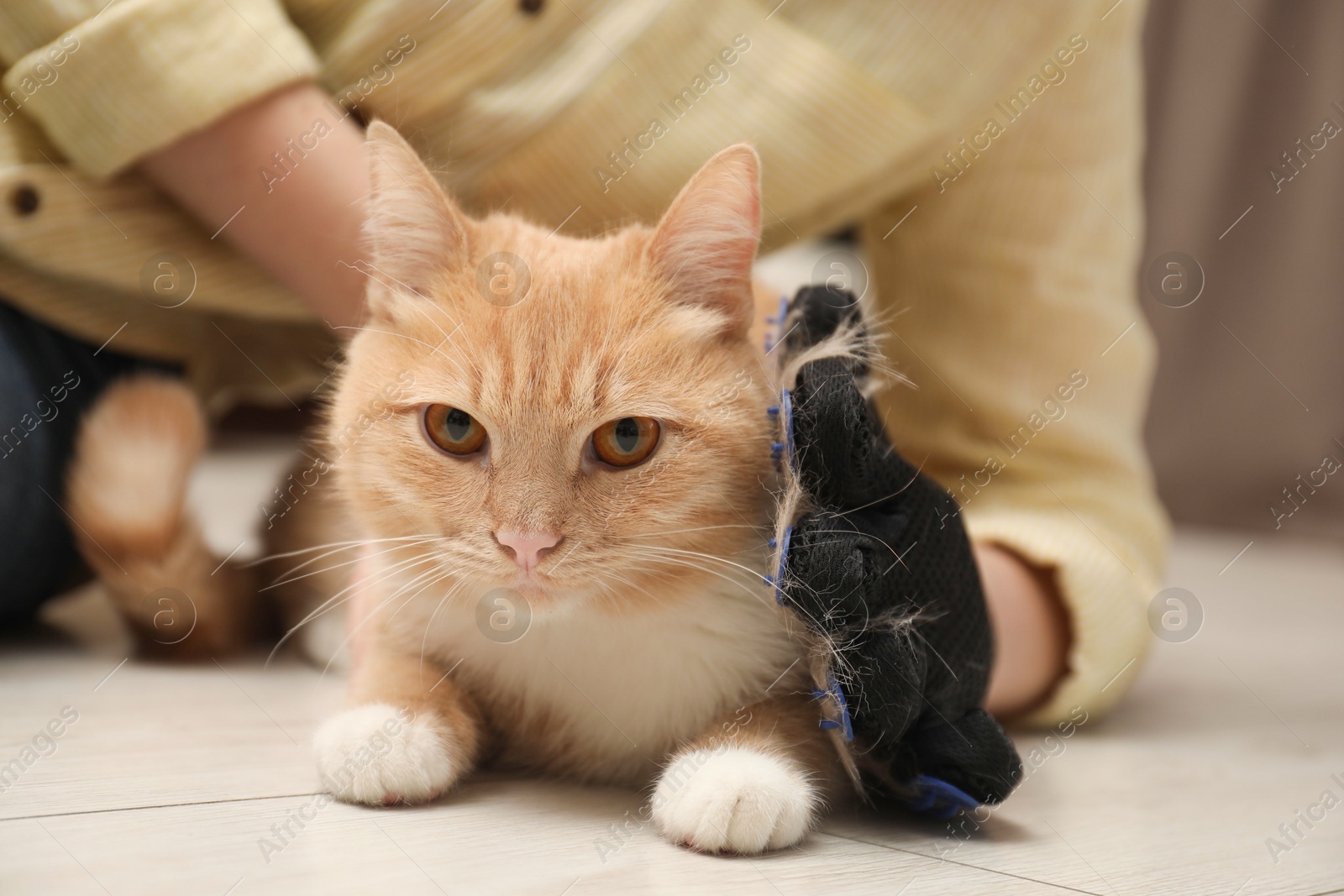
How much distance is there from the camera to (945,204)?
1485mm

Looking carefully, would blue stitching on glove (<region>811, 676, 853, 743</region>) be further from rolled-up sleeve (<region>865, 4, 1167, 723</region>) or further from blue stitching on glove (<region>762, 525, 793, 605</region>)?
rolled-up sleeve (<region>865, 4, 1167, 723</region>)

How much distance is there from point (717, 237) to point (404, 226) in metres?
0.30

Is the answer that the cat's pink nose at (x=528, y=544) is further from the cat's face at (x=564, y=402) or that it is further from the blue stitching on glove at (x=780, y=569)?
the blue stitching on glove at (x=780, y=569)

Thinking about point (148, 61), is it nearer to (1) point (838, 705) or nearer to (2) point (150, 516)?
(2) point (150, 516)

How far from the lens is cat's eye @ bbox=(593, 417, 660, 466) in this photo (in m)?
0.88

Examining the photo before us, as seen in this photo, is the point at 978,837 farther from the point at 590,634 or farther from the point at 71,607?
the point at 71,607

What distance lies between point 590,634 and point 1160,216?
3.13 m

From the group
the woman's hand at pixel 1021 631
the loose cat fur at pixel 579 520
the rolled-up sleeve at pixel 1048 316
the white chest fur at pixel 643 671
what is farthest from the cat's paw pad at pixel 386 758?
the rolled-up sleeve at pixel 1048 316

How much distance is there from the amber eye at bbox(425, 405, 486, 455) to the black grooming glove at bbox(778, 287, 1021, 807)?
0.88ft

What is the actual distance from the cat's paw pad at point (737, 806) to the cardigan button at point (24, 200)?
98 cm

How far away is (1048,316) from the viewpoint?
1.44m

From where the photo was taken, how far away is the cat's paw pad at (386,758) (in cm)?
88

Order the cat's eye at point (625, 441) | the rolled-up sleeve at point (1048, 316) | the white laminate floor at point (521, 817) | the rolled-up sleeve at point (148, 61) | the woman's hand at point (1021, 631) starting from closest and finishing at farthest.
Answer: the white laminate floor at point (521, 817) → the cat's eye at point (625, 441) → the rolled-up sleeve at point (148, 61) → the woman's hand at point (1021, 631) → the rolled-up sleeve at point (1048, 316)

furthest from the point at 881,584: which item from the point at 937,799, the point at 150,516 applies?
the point at 150,516
